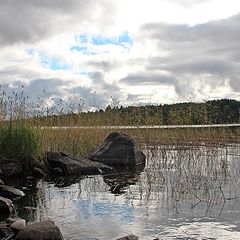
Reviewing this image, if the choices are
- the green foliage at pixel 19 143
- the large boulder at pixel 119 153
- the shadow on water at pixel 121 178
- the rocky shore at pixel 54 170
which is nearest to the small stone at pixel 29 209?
the rocky shore at pixel 54 170

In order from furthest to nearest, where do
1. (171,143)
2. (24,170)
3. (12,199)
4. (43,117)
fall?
(171,143), (43,117), (24,170), (12,199)

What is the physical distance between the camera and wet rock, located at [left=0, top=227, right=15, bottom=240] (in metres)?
7.87

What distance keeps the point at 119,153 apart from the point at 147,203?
8781 mm

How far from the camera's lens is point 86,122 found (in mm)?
20953

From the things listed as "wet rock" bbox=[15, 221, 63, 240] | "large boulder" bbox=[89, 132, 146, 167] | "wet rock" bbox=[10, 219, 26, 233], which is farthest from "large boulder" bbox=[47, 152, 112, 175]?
"wet rock" bbox=[15, 221, 63, 240]

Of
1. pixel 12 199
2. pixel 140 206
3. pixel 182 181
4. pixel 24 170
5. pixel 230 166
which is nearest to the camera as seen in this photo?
pixel 140 206

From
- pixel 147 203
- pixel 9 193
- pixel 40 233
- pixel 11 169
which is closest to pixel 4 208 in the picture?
pixel 9 193

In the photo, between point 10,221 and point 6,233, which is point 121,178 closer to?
point 10,221

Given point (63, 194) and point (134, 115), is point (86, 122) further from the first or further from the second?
point (63, 194)

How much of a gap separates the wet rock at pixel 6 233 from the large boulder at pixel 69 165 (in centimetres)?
759

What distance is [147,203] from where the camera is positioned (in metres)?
10.5

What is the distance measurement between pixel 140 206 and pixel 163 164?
732cm

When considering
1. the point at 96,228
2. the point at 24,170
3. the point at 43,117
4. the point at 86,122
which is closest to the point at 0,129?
the point at 24,170

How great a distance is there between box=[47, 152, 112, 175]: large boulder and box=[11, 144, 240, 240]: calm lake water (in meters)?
1.02
